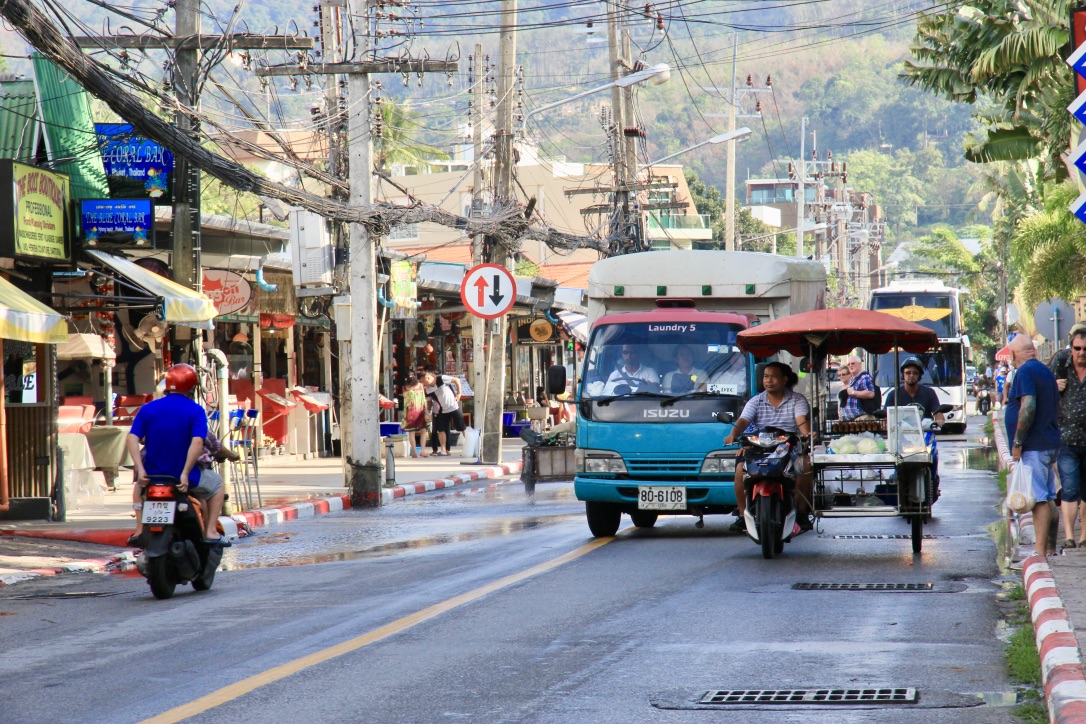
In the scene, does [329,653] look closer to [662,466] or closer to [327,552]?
[662,466]

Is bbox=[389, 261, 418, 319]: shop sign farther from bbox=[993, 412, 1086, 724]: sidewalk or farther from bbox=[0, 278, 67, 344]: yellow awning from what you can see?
bbox=[993, 412, 1086, 724]: sidewalk

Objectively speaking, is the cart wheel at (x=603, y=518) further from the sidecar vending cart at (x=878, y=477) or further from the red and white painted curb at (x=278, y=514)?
the red and white painted curb at (x=278, y=514)

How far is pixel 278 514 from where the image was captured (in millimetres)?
18656

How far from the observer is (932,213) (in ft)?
548

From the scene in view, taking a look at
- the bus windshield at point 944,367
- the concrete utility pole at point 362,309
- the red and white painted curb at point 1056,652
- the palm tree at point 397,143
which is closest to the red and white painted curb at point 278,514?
the concrete utility pole at point 362,309

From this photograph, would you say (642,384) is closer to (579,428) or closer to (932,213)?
(579,428)

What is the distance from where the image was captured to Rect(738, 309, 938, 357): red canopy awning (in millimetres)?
13266

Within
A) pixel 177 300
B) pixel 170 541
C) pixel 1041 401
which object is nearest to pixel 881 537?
pixel 1041 401

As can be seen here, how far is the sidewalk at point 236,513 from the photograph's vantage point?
14039 mm

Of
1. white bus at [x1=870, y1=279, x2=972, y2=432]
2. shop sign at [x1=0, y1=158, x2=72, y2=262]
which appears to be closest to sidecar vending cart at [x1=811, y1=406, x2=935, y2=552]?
shop sign at [x1=0, y1=158, x2=72, y2=262]

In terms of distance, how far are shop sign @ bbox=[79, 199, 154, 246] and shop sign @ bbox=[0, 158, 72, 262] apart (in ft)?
0.96

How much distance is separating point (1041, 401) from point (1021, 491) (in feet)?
2.59

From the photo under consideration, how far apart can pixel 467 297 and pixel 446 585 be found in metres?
13.2

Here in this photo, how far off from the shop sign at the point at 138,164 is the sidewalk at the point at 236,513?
4191 millimetres
